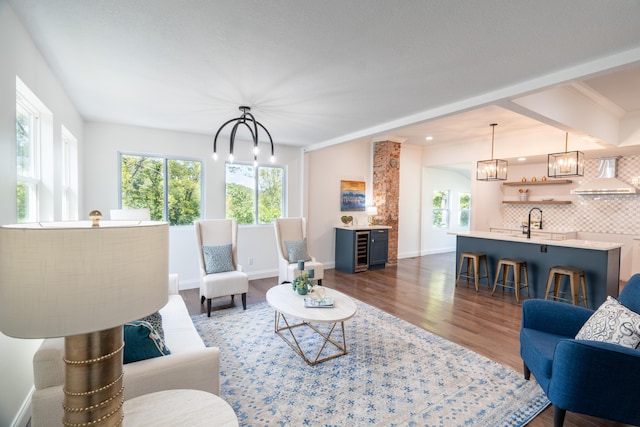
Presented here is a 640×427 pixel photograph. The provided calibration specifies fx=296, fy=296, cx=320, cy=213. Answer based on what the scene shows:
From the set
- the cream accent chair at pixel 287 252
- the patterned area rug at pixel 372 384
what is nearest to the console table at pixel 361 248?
the cream accent chair at pixel 287 252

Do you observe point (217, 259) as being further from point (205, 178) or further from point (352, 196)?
point (352, 196)

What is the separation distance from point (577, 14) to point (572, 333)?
2211 mm

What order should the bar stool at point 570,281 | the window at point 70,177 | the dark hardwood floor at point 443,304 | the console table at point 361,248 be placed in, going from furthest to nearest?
the console table at point 361,248, the bar stool at point 570,281, the window at point 70,177, the dark hardwood floor at point 443,304

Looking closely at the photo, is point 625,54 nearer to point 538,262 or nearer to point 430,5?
point 430,5

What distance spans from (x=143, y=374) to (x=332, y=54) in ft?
7.82

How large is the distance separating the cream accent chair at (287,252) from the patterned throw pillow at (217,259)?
2.81 feet

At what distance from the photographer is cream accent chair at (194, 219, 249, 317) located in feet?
12.1

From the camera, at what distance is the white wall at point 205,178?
14.3 feet

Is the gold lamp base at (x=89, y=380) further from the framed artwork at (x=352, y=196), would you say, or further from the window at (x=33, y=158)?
the framed artwork at (x=352, y=196)

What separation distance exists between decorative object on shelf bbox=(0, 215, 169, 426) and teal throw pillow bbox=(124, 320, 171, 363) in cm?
77

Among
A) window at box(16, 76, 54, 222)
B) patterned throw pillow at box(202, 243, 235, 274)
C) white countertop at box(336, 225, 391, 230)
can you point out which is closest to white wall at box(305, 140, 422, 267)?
white countertop at box(336, 225, 391, 230)

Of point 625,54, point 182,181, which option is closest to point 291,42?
point 625,54

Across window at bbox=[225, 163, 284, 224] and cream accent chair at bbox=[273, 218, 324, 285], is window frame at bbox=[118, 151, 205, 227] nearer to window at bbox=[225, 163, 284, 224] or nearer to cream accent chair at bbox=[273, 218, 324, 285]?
window at bbox=[225, 163, 284, 224]

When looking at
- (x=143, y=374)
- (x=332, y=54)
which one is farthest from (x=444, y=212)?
(x=143, y=374)
